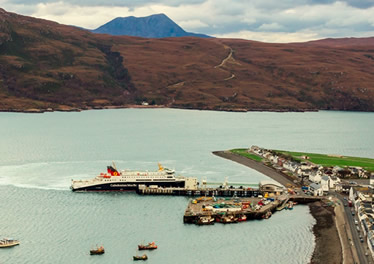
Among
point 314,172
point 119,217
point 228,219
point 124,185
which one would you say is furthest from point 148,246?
point 314,172

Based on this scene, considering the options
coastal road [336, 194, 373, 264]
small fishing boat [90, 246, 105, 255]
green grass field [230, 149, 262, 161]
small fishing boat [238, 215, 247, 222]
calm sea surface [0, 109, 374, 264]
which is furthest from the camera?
green grass field [230, 149, 262, 161]

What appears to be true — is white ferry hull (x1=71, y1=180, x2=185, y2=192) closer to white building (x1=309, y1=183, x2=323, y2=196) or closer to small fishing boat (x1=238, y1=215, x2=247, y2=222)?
small fishing boat (x1=238, y1=215, x2=247, y2=222)

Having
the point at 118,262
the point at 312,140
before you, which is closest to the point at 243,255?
the point at 118,262

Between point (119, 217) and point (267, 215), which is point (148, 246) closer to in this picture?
point (119, 217)

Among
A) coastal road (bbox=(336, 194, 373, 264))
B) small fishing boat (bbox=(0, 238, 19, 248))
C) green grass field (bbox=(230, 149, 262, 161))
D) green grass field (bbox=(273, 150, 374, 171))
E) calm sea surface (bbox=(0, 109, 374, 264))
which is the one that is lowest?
calm sea surface (bbox=(0, 109, 374, 264))

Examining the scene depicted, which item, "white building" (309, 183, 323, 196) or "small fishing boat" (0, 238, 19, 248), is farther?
"white building" (309, 183, 323, 196)

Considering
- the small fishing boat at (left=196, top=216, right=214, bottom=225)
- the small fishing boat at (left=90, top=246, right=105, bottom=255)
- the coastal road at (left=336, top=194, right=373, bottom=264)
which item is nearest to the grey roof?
the coastal road at (left=336, top=194, right=373, bottom=264)

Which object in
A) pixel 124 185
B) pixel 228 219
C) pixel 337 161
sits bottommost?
pixel 228 219
